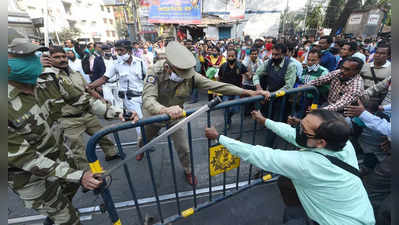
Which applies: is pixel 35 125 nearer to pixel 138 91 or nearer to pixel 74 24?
pixel 138 91

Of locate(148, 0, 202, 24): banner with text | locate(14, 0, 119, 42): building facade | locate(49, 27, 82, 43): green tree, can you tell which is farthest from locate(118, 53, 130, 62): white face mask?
locate(14, 0, 119, 42): building facade

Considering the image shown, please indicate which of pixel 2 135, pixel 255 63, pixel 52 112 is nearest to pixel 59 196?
pixel 52 112

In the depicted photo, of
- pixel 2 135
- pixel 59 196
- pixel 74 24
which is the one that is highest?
pixel 74 24

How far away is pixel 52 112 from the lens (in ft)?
6.34

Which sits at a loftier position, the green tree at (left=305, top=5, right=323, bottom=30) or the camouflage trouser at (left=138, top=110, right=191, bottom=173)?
the green tree at (left=305, top=5, right=323, bottom=30)

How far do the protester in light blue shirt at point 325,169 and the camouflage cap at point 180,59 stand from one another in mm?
1195

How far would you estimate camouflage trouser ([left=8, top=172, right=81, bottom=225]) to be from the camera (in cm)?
151

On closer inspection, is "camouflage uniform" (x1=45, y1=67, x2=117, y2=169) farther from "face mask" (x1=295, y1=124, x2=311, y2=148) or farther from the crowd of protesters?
"face mask" (x1=295, y1=124, x2=311, y2=148)

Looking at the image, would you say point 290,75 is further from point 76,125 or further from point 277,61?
point 76,125

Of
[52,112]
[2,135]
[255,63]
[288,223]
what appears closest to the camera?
[2,135]

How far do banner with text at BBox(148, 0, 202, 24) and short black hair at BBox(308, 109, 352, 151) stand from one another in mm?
9323

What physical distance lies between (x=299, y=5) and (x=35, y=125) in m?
41.2

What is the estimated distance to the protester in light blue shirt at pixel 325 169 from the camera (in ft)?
4.19

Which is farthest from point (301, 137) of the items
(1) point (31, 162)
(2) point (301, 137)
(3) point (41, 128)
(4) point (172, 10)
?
(4) point (172, 10)
